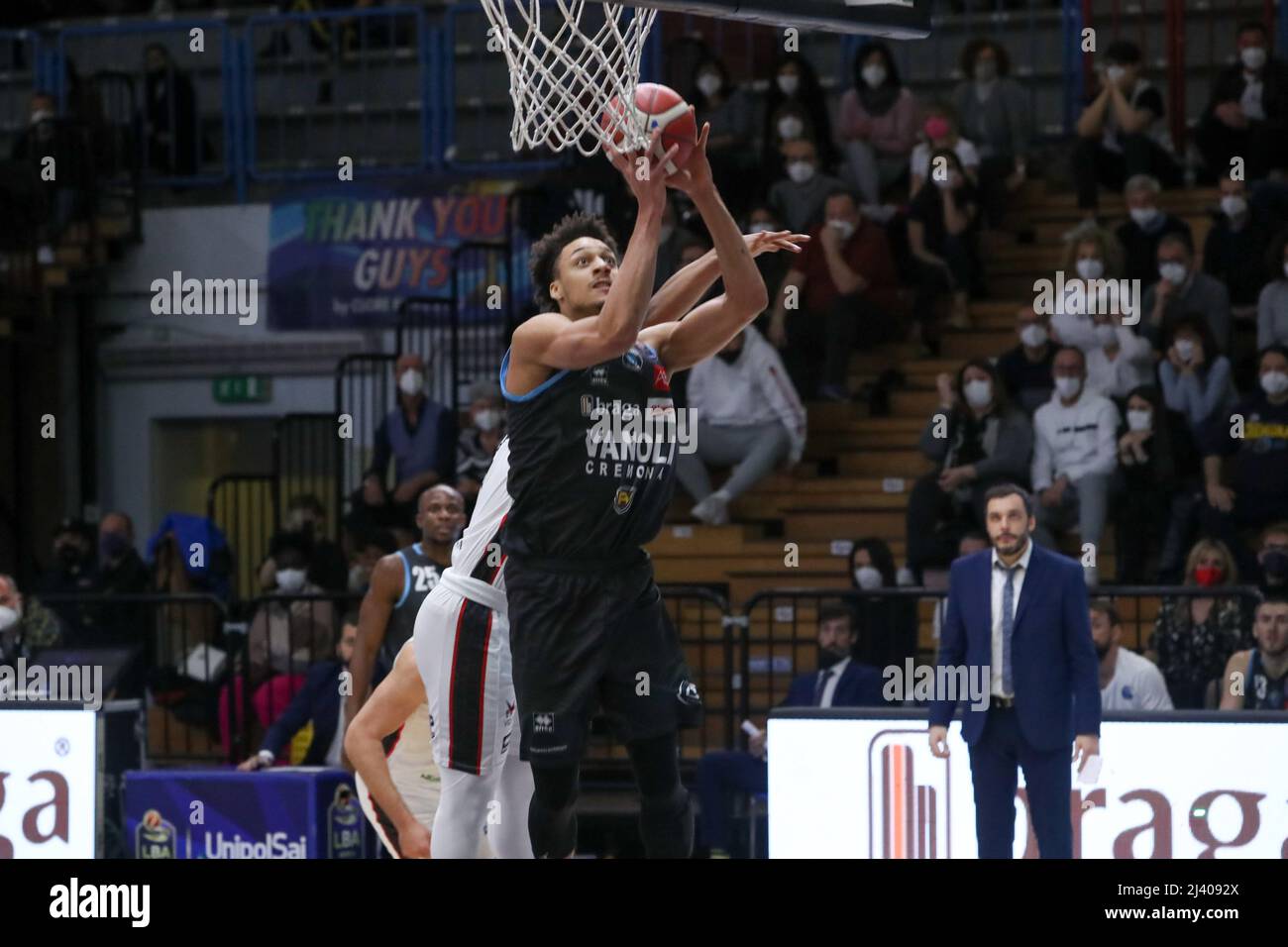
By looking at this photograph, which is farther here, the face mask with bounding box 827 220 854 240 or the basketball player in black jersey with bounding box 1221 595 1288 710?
the face mask with bounding box 827 220 854 240

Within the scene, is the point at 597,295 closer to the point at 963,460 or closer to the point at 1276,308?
the point at 963,460

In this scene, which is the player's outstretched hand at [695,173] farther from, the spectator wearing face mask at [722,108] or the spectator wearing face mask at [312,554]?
the spectator wearing face mask at [722,108]

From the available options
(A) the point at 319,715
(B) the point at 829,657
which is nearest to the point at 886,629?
(B) the point at 829,657

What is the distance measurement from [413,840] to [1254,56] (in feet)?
29.5

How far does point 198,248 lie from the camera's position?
16.9m

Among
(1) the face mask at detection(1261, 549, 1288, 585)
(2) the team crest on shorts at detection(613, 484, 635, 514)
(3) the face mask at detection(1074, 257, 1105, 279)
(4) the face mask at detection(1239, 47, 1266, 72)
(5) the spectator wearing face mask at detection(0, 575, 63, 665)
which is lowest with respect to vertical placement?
(5) the spectator wearing face mask at detection(0, 575, 63, 665)

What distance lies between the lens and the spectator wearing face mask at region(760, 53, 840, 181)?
587 inches

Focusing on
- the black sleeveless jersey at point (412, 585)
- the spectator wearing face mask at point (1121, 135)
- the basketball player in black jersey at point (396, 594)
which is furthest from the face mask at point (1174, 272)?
the black sleeveless jersey at point (412, 585)

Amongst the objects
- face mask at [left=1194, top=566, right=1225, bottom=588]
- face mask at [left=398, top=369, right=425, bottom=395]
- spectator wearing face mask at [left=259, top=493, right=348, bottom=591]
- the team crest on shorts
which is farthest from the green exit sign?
the team crest on shorts

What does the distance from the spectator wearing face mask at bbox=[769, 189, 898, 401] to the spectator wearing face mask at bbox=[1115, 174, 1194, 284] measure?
155 centimetres

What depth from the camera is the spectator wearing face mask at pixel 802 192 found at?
14.4m

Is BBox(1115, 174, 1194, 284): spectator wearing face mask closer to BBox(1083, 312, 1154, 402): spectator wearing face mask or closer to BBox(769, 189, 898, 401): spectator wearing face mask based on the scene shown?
BBox(1083, 312, 1154, 402): spectator wearing face mask

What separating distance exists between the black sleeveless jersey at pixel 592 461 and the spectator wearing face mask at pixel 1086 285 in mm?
6996

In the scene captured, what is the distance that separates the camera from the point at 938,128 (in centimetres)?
1459
